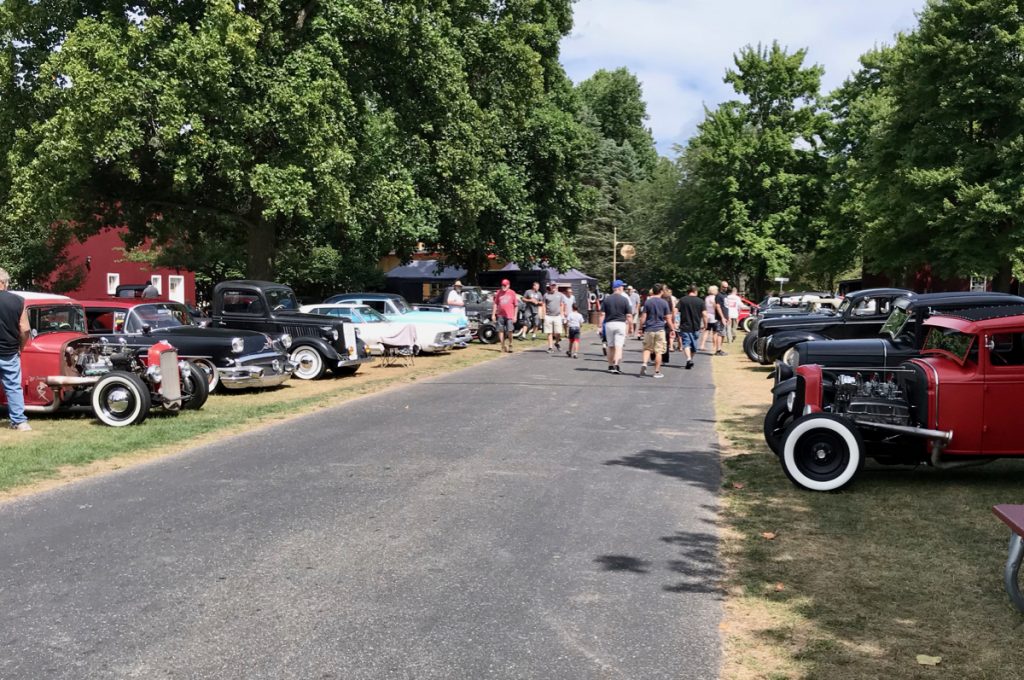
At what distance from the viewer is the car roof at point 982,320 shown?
721 centimetres

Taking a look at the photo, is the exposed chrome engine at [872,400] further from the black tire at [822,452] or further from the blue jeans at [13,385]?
the blue jeans at [13,385]

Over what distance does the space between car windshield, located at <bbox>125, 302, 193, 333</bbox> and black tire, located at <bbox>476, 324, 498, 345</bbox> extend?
Result: 42.9 ft

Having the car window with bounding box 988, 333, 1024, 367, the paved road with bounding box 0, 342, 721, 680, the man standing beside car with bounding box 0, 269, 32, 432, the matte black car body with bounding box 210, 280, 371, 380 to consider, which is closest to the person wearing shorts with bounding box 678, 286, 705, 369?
the matte black car body with bounding box 210, 280, 371, 380

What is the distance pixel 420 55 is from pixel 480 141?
621cm

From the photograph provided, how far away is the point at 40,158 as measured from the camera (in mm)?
17188

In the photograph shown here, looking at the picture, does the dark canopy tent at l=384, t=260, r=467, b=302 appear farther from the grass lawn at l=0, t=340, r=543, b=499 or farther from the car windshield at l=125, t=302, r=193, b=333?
the car windshield at l=125, t=302, r=193, b=333

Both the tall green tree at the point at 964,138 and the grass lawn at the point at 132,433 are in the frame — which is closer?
the grass lawn at the point at 132,433

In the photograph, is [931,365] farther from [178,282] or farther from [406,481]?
[178,282]

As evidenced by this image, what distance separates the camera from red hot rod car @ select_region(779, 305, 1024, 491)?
7.10m

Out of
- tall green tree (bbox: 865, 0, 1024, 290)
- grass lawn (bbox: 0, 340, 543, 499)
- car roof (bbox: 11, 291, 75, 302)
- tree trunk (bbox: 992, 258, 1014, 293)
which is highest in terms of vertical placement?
tall green tree (bbox: 865, 0, 1024, 290)

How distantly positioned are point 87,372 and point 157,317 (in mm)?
3724

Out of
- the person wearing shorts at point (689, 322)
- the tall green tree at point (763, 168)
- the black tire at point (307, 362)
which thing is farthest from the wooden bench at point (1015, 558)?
the tall green tree at point (763, 168)

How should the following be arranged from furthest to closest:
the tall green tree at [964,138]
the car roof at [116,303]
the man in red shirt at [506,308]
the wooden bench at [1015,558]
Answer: the tall green tree at [964,138] → the man in red shirt at [506,308] → the car roof at [116,303] → the wooden bench at [1015,558]

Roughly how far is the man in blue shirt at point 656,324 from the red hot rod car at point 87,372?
9.39 metres
